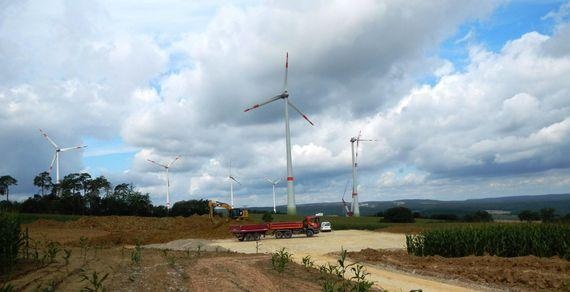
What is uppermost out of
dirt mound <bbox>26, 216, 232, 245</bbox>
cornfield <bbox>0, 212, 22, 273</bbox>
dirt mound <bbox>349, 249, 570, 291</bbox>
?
cornfield <bbox>0, 212, 22, 273</bbox>

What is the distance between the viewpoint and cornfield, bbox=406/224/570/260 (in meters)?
24.8

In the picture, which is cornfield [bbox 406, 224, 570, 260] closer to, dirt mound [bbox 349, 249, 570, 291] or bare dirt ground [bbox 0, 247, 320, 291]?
dirt mound [bbox 349, 249, 570, 291]

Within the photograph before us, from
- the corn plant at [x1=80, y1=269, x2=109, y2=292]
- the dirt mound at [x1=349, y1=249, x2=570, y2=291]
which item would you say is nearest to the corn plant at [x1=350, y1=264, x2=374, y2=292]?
the dirt mound at [x1=349, y1=249, x2=570, y2=291]

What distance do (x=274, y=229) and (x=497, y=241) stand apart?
939 inches

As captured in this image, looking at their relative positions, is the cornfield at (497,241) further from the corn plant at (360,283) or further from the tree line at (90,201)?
the tree line at (90,201)

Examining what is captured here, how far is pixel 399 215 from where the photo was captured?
74.2 metres

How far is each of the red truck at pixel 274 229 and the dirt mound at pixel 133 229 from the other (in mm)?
6387

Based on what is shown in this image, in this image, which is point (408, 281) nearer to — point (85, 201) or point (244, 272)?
point (244, 272)

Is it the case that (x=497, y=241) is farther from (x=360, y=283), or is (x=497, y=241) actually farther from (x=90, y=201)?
(x=90, y=201)

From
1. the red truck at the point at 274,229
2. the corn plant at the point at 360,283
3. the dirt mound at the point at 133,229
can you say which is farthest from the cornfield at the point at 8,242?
the dirt mound at the point at 133,229

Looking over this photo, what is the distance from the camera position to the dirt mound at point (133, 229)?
166 ft

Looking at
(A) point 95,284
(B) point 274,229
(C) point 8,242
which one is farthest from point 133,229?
(A) point 95,284

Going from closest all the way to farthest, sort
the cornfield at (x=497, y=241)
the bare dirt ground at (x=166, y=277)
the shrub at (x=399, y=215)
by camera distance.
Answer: the bare dirt ground at (x=166, y=277) < the cornfield at (x=497, y=241) < the shrub at (x=399, y=215)

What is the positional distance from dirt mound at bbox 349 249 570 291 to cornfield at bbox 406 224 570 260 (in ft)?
6.77
